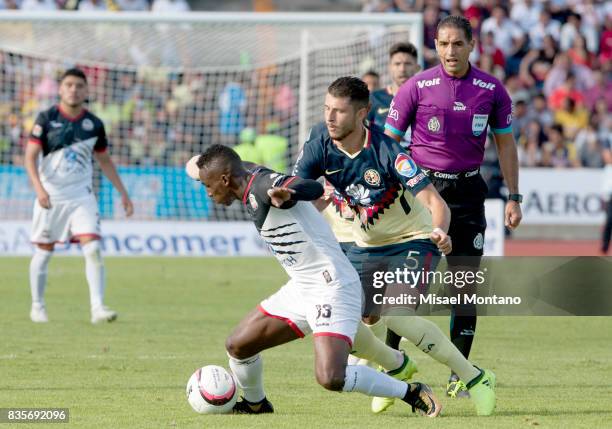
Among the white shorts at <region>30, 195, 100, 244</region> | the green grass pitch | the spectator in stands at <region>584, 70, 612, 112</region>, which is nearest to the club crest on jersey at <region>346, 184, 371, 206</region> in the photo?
the green grass pitch

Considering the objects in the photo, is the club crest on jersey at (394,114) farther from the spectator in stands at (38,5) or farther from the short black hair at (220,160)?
the spectator in stands at (38,5)

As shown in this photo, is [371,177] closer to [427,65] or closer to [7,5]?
[427,65]

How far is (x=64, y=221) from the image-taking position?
1301 cm

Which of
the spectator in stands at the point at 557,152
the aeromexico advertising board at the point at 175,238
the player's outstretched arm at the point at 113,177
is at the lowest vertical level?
the aeromexico advertising board at the point at 175,238

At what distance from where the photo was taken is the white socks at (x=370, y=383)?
704 centimetres

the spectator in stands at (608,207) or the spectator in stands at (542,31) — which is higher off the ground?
the spectator in stands at (542,31)

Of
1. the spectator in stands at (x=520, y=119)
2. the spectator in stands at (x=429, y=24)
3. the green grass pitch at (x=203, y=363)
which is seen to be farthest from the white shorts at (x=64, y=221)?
the spectator in stands at (x=520, y=119)

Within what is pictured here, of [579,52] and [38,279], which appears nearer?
[38,279]

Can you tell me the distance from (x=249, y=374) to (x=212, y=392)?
25 cm

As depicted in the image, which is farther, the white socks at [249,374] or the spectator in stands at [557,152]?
the spectator in stands at [557,152]

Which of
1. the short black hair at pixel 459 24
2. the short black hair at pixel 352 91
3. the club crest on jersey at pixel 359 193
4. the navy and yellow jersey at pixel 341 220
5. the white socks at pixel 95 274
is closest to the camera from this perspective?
the short black hair at pixel 352 91

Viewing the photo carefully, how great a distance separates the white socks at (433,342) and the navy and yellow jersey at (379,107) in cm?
350

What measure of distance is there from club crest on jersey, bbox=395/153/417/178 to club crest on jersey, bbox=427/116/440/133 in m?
1.09

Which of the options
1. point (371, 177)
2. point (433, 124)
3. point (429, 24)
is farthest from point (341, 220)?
point (429, 24)
